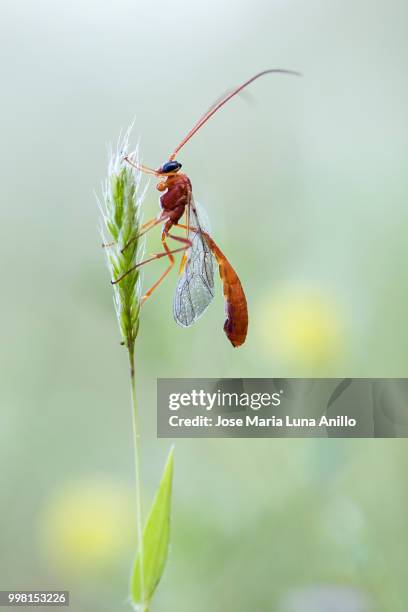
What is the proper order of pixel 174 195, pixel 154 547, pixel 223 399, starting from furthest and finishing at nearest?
1. pixel 223 399
2. pixel 174 195
3. pixel 154 547

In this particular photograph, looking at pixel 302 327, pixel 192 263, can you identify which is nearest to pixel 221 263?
pixel 192 263

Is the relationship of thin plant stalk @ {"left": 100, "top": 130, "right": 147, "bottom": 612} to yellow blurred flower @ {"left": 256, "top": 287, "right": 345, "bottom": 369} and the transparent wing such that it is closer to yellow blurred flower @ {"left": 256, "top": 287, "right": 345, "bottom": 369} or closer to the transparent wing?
the transparent wing

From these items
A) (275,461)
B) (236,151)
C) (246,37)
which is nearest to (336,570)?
(275,461)

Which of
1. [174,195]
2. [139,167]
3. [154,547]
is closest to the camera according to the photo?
[154,547]

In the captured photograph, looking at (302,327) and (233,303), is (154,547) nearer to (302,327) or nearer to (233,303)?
(233,303)

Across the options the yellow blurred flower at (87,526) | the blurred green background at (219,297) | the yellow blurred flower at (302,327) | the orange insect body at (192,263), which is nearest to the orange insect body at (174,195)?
the orange insect body at (192,263)
